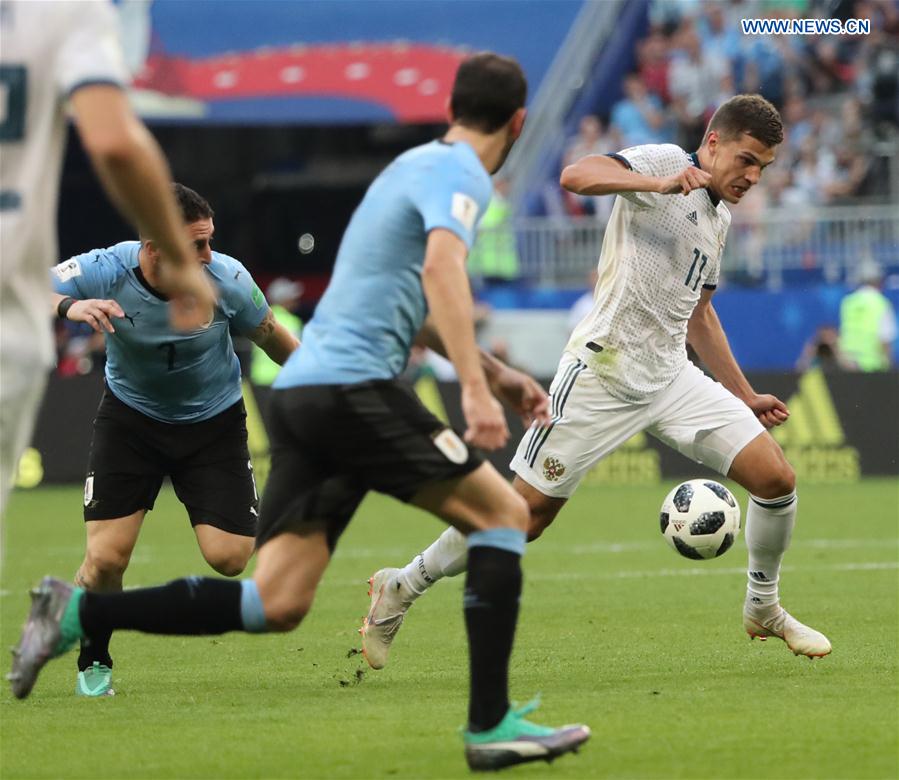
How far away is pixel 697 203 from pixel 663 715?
2.61 m

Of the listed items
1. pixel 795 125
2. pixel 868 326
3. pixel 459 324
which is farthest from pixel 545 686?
pixel 795 125

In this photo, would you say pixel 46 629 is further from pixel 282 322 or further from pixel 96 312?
pixel 282 322

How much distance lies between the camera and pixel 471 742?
550 centimetres

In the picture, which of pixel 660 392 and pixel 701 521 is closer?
pixel 660 392

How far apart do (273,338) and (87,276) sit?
2.80 ft

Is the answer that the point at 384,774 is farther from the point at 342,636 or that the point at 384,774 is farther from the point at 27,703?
the point at 342,636

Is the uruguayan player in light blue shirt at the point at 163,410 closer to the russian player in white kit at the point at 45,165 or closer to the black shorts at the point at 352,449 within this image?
the black shorts at the point at 352,449

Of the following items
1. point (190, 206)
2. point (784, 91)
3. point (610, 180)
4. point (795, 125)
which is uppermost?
point (610, 180)

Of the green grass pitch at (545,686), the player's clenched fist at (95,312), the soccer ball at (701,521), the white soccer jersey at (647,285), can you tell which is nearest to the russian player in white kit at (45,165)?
the green grass pitch at (545,686)

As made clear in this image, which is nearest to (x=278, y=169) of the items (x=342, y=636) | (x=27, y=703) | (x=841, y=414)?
(x=841, y=414)

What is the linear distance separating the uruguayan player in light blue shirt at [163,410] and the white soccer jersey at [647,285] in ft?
4.76

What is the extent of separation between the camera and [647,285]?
7973mm

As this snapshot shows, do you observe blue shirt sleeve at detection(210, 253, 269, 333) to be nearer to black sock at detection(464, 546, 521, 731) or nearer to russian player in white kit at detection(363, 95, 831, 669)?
russian player in white kit at detection(363, 95, 831, 669)

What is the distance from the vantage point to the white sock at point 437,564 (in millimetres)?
7629
